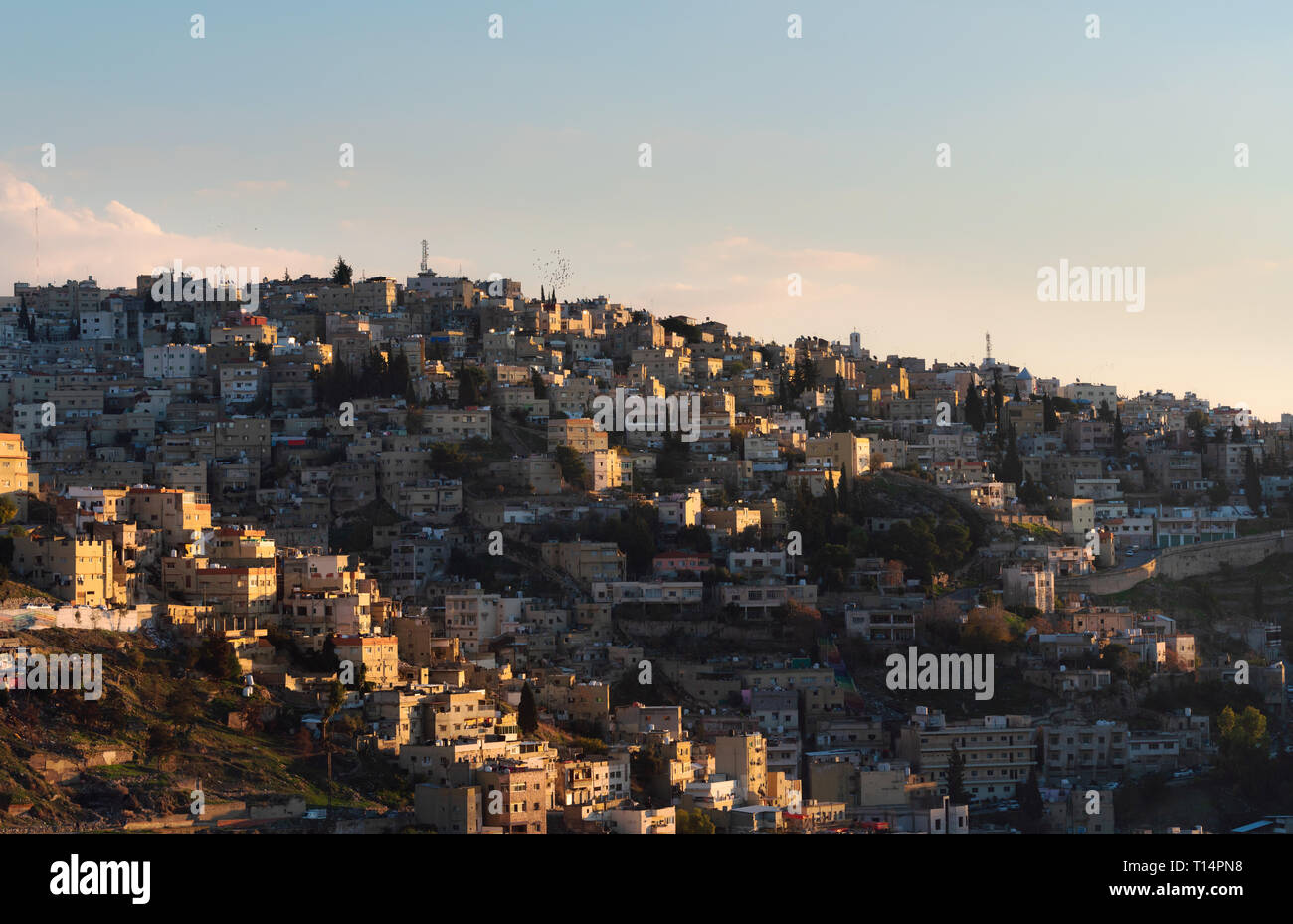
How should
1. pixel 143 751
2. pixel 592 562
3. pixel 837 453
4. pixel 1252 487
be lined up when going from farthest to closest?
pixel 1252 487
pixel 837 453
pixel 592 562
pixel 143 751

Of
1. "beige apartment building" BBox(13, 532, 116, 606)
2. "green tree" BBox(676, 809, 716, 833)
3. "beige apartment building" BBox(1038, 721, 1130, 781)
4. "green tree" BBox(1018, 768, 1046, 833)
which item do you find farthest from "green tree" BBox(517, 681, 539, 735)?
"beige apartment building" BBox(1038, 721, 1130, 781)

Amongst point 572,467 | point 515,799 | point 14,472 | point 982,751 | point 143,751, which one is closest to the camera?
point 515,799

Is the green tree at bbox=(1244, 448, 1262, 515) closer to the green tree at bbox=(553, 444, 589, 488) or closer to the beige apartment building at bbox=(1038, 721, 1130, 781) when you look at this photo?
the beige apartment building at bbox=(1038, 721, 1130, 781)

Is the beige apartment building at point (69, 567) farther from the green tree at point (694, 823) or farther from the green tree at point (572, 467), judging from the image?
the green tree at point (572, 467)

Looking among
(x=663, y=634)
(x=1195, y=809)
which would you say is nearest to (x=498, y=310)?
(x=663, y=634)

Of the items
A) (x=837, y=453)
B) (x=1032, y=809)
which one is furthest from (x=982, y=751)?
(x=837, y=453)

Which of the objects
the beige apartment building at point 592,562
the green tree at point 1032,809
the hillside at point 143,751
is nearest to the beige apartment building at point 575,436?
the beige apartment building at point 592,562

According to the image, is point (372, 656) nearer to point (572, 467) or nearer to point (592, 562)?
point (592, 562)

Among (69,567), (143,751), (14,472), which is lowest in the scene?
(143,751)
